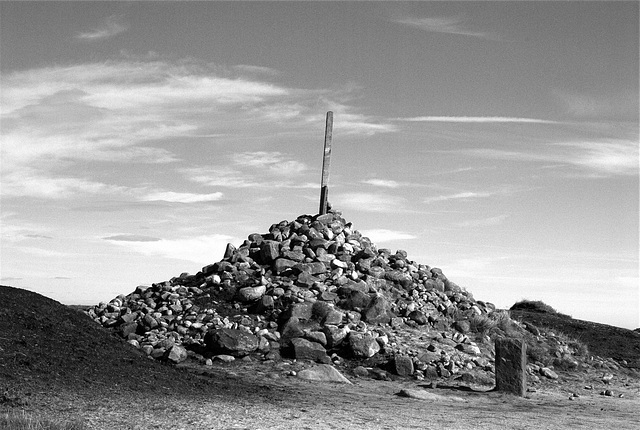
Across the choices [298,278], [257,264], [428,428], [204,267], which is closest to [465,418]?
[428,428]

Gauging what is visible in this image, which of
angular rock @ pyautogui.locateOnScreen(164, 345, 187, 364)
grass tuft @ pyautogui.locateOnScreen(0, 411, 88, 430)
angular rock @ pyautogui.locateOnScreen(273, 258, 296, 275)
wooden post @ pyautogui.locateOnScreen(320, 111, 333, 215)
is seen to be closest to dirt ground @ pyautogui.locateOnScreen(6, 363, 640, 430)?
grass tuft @ pyautogui.locateOnScreen(0, 411, 88, 430)

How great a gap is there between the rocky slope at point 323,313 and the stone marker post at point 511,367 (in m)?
1.16

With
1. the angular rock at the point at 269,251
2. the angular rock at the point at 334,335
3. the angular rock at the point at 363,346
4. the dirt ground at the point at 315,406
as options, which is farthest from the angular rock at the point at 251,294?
the dirt ground at the point at 315,406

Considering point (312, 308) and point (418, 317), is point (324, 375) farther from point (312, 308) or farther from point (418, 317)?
point (418, 317)

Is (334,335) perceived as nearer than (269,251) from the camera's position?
Yes

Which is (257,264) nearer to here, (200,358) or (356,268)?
(356,268)

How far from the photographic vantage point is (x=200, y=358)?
1566 cm

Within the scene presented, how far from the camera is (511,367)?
14477 millimetres

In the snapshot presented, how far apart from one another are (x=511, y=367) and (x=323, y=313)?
498cm

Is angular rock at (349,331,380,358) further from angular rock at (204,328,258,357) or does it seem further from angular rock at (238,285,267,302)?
angular rock at (238,285,267,302)

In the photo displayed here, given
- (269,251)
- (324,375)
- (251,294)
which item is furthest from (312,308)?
(324,375)

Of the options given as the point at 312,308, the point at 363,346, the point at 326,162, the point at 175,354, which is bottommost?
the point at 175,354

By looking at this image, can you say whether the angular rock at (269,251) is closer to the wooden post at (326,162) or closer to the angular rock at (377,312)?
the wooden post at (326,162)

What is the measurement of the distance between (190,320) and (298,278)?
3210 mm
